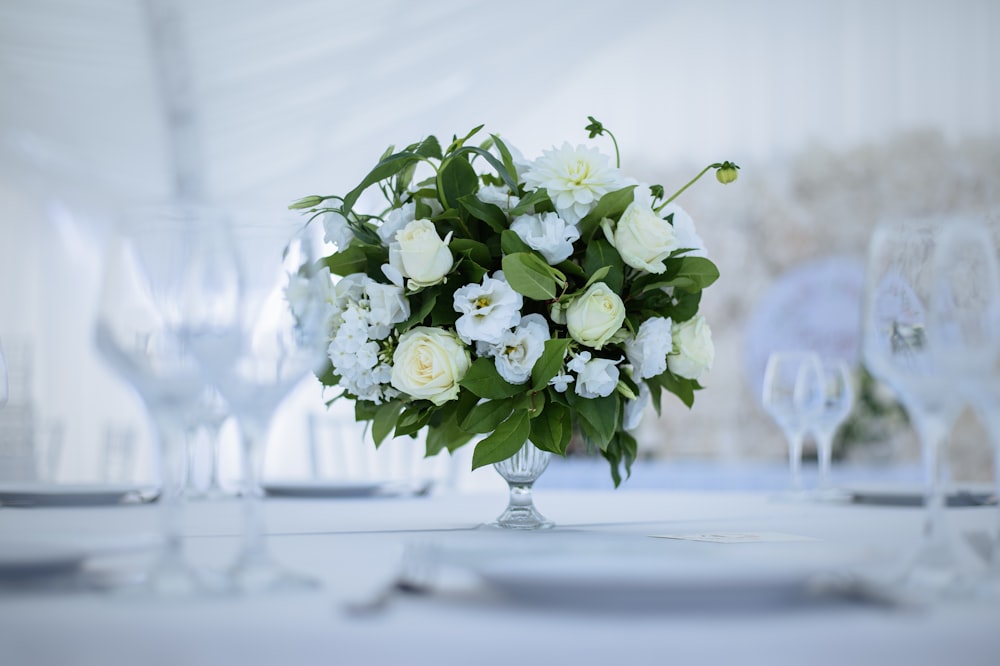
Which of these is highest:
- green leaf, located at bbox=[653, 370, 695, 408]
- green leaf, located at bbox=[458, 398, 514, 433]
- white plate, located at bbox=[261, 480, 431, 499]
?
green leaf, located at bbox=[653, 370, 695, 408]

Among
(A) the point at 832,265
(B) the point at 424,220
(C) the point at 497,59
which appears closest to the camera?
(B) the point at 424,220

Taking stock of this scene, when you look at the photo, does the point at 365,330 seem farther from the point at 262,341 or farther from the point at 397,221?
the point at 262,341

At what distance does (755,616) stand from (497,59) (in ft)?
13.4

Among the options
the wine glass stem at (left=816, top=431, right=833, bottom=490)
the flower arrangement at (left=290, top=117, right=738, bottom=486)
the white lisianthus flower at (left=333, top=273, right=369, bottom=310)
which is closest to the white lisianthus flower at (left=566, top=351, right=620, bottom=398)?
the flower arrangement at (left=290, top=117, right=738, bottom=486)

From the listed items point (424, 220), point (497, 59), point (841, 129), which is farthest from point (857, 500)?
point (841, 129)

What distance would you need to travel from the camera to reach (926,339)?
22.5 inches

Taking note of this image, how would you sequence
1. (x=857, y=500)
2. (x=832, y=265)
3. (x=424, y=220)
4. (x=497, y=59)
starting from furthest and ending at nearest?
1. (x=832, y=265)
2. (x=497, y=59)
3. (x=857, y=500)
4. (x=424, y=220)

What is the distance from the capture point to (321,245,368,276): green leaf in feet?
3.12

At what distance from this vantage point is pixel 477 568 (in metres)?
0.58

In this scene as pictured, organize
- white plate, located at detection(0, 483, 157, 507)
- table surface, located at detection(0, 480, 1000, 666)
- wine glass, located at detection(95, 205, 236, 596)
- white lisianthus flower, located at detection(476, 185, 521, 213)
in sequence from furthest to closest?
1. white plate, located at detection(0, 483, 157, 507)
2. white lisianthus flower, located at detection(476, 185, 521, 213)
3. wine glass, located at detection(95, 205, 236, 596)
4. table surface, located at detection(0, 480, 1000, 666)

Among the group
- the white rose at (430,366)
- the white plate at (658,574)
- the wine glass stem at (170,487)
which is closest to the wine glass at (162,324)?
the wine glass stem at (170,487)

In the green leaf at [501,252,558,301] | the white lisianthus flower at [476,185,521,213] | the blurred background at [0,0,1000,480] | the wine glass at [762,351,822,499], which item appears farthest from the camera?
the blurred background at [0,0,1000,480]

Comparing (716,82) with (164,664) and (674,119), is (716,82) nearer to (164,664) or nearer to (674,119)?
(674,119)

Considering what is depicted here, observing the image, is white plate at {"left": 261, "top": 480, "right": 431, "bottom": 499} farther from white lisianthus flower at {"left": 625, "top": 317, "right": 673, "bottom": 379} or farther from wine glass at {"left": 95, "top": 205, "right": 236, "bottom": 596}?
wine glass at {"left": 95, "top": 205, "right": 236, "bottom": 596}
